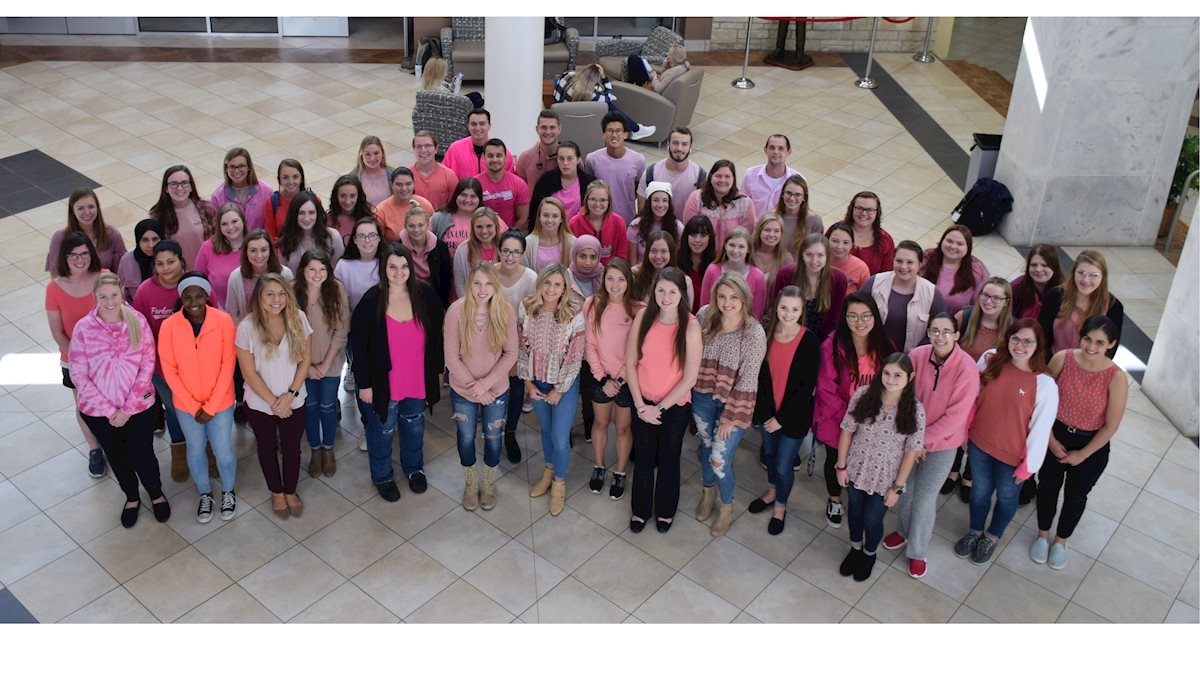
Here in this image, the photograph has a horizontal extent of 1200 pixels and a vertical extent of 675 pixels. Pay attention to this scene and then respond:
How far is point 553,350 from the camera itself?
5.55m

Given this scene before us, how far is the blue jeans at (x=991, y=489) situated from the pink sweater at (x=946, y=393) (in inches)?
12.6

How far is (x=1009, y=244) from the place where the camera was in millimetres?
9586

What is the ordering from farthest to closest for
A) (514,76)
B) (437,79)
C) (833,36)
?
(833,36) < (437,79) < (514,76)

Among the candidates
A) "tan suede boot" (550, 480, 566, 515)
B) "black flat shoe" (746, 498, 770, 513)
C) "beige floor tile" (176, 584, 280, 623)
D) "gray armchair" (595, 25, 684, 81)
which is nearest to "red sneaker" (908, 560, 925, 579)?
"black flat shoe" (746, 498, 770, 513)

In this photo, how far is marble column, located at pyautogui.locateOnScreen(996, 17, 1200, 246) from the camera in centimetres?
865

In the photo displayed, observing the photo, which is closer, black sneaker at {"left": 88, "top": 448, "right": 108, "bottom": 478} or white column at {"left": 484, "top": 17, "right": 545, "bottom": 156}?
black sneaker at {"left": 88, "top": 448, "right": 108, "bottom": 478}

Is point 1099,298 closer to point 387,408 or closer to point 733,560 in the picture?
point 733,560

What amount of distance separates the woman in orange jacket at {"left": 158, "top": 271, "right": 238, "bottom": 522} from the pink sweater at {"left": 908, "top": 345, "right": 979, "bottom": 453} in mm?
3330

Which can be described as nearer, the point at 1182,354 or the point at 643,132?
the point at 1182,354

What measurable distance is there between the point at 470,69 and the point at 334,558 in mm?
8357

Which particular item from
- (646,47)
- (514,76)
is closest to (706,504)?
(514,76)

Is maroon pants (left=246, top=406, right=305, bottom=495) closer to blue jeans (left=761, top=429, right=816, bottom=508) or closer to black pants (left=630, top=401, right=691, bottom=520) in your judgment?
black pants (left=630, top=401, right=691, bottom=520)

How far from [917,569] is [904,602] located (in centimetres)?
22

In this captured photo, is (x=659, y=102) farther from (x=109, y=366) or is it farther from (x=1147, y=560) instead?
(x=109, y=366)
